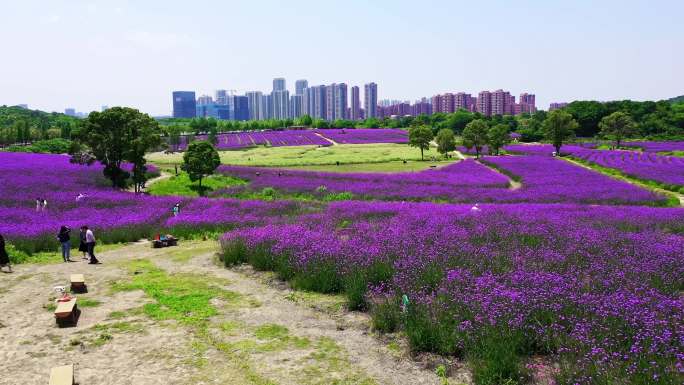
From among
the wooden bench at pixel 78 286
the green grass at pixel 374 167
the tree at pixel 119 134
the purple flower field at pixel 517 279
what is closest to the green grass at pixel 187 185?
the tree at pixel 119 134

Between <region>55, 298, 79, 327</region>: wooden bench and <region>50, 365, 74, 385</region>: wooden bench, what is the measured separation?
263 cm

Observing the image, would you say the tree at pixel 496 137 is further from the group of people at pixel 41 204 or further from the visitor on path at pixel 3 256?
the visitor on path at pixel 3 256

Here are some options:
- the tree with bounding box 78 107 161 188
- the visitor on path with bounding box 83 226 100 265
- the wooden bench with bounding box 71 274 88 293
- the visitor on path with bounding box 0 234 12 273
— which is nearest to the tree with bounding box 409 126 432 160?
the tree with bounding box 78 107 161 188

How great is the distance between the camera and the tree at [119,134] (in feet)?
116

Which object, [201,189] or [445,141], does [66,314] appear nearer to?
[201,189]

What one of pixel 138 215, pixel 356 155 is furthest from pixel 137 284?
pixel 356 155

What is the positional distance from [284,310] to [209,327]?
6.32 feet

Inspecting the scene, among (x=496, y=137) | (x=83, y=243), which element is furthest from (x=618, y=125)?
(x=83, y=243)

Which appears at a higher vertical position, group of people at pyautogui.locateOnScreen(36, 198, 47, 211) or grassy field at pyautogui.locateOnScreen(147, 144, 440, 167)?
grassy field at pyautogui.locateOnScreen(147, 144, 440, 167)

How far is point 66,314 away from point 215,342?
12.2 ft

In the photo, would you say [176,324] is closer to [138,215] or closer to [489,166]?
[138,215]

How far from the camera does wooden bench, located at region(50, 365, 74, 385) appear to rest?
752cm

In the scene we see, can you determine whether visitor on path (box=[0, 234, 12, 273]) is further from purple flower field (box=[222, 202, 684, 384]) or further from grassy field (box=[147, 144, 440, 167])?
grassy field (box=[147, 144, 440, 167])

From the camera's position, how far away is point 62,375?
25.3 ft
